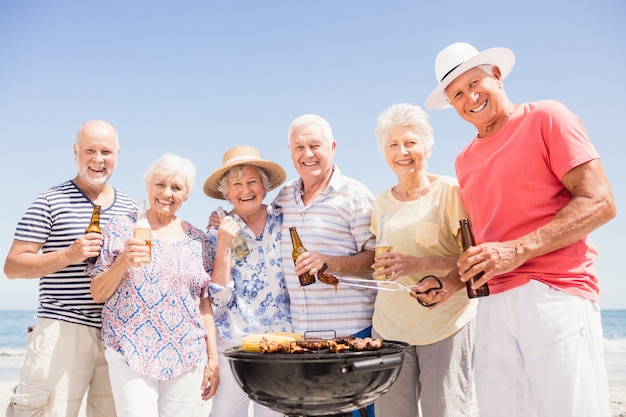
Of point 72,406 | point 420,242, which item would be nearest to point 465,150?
point 420,242

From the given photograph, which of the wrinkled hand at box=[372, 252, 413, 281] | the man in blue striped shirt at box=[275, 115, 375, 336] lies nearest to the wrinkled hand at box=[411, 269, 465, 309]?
the wrinkled hand at box=[372, 252, 413, 281]

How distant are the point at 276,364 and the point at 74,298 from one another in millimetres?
2151

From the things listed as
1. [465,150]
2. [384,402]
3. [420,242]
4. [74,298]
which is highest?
[465,150]

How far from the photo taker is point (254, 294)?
13.1ft

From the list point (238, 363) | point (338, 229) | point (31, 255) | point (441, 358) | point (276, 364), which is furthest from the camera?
point (338, 229)

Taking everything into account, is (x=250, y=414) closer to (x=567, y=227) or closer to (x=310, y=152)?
(x=310, y=152)

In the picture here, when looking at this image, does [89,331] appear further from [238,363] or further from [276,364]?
[276,364]

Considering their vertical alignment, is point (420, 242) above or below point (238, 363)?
above

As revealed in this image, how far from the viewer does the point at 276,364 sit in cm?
254

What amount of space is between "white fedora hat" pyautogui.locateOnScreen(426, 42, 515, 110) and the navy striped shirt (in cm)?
280

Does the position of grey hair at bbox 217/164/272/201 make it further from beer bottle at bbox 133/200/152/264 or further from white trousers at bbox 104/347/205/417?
white trousers at bbox 104/347/205/417

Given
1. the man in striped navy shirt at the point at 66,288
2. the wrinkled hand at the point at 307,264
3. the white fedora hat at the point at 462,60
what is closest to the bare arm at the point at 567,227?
the white fedora hat at the point at 462,60

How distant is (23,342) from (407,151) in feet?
113

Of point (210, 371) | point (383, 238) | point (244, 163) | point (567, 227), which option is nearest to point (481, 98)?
point (567, 227)
